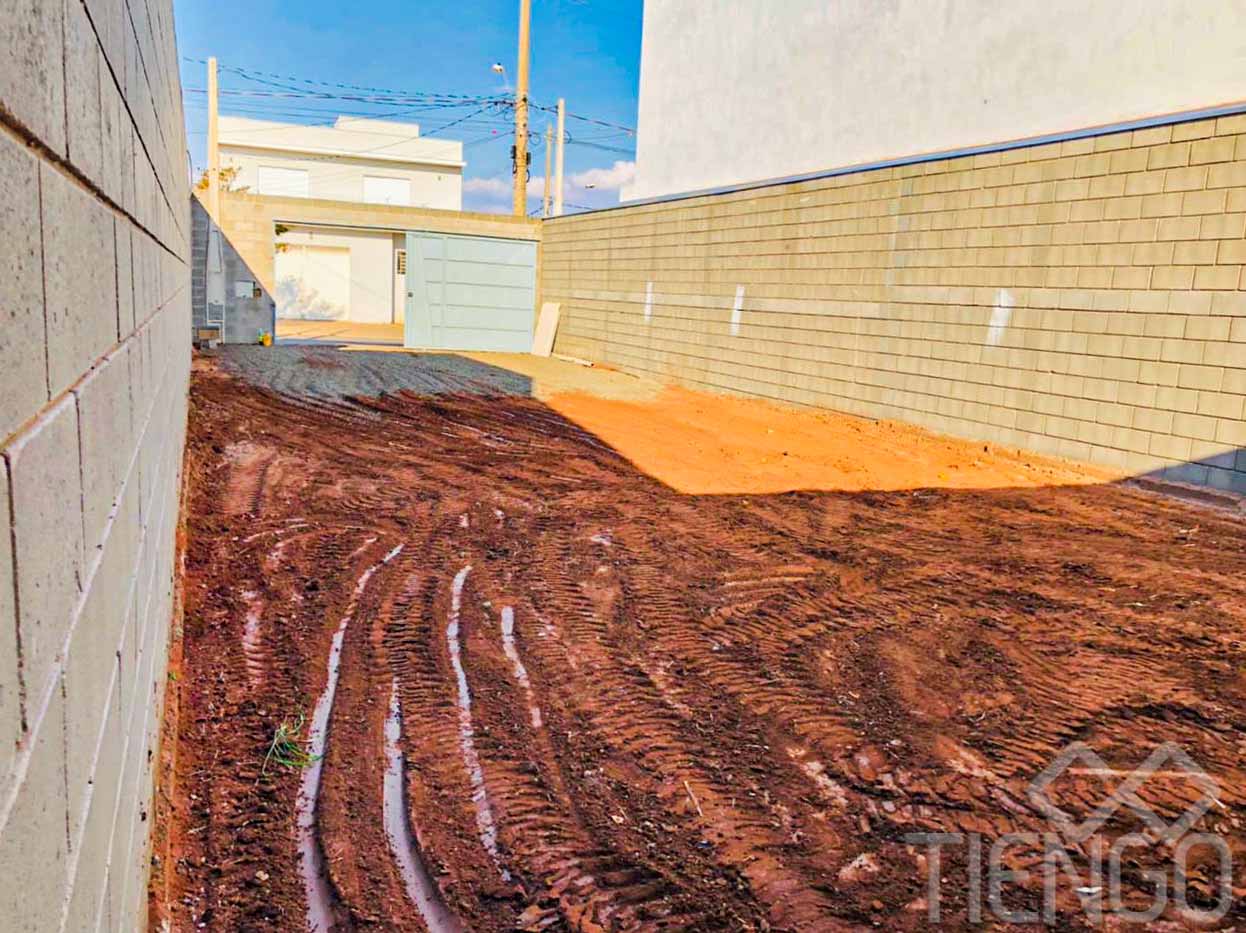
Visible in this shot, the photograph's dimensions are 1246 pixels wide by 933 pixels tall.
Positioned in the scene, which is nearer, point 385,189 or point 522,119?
point 522,119

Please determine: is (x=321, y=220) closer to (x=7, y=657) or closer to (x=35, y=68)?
(x=35, y=68)

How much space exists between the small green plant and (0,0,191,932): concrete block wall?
831 millimetres

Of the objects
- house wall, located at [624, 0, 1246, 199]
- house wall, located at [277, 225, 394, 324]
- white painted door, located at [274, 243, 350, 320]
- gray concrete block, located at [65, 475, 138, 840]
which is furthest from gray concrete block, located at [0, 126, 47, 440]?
white painted door, located at [274, 243, 350, 320]

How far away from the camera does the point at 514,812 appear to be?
114 inches

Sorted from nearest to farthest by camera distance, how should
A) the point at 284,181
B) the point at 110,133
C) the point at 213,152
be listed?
the point at 110,133
the point at 213,152
the point at 284,181

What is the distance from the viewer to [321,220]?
19922 mm

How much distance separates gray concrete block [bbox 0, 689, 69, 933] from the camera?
827 millimetres

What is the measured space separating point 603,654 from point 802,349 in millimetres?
9388

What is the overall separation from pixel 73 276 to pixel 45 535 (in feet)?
1.43

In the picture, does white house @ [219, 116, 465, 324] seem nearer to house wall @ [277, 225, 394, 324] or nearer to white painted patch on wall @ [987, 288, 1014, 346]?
house wall @ [277, 225, 394, 324]

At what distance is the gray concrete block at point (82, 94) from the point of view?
1.19 meters

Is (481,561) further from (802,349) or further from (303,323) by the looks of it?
(303,323)

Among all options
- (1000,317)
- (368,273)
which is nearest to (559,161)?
(368,273)

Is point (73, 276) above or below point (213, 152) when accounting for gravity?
below
